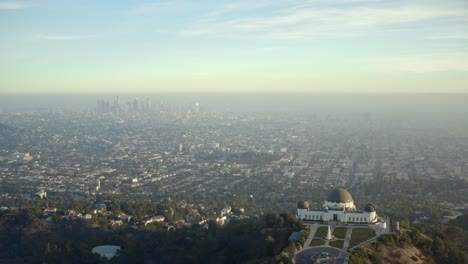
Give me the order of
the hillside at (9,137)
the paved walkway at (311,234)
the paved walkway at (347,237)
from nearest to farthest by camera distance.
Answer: the paved walkway at (347,237) < the paved walkway at (311,234) < the hillside at (9,137)

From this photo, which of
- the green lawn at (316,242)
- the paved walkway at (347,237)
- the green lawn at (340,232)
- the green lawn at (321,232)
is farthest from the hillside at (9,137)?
the green lawn at (316,242)

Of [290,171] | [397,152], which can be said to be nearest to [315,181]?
[290,171]

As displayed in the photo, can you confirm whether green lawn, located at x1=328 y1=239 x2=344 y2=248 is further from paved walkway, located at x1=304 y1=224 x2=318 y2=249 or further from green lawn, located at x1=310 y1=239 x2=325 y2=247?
paved walkway, located at x1=304 y1=224 x2=318 y2=249

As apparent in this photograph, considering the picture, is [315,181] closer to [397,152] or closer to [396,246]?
[397,152]

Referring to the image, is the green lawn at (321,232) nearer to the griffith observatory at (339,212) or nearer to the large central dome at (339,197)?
the griffith observatory at (339,212)

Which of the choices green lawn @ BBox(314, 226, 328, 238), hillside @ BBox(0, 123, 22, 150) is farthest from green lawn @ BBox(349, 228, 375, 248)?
hillside @ BBox(0, 123, 22, 150)
